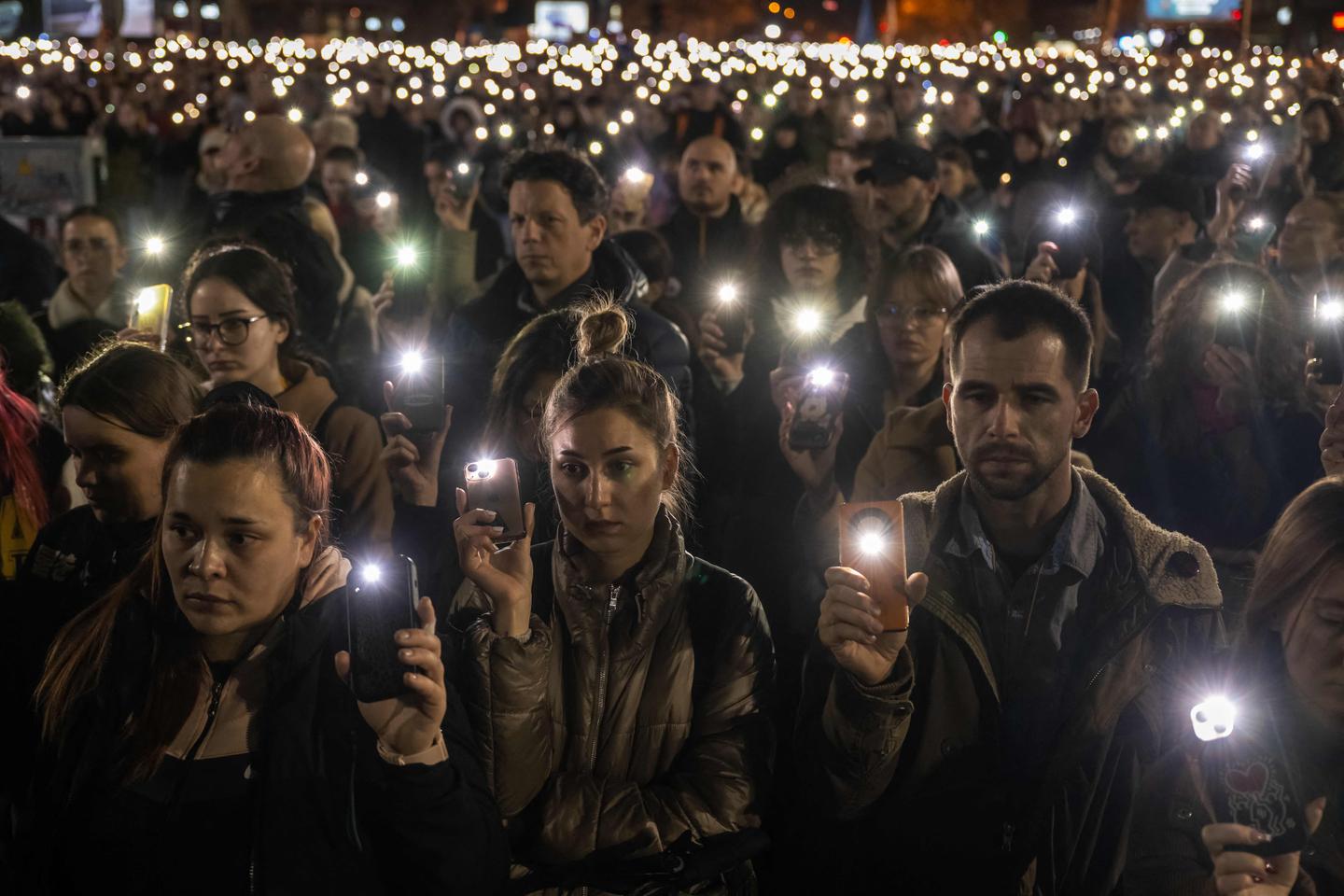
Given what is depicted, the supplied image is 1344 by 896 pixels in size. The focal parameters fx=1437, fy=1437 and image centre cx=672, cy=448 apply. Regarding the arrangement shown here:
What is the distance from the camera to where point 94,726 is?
2848mm

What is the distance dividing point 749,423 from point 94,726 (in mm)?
2997

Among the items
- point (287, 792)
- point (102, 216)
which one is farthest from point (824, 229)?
point (287, 792)

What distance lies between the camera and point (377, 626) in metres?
2.53

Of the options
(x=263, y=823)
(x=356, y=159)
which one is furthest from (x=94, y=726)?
(x=356, y=159)

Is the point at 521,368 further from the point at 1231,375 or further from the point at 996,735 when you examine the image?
the point at 1231,375

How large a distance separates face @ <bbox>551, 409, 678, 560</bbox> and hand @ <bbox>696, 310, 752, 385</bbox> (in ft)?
8.40

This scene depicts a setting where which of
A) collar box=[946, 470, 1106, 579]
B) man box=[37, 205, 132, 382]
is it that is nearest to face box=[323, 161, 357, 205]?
man box=[37, 205, 132, 382]

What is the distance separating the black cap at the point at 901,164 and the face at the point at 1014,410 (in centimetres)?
438

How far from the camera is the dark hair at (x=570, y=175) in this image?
5469mm

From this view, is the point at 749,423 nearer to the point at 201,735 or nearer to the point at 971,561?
the point at 971,561

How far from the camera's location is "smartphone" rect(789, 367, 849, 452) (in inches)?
169

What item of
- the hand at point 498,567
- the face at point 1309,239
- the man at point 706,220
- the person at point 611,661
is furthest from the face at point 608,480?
the man at point 706,220

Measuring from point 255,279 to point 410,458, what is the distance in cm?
90

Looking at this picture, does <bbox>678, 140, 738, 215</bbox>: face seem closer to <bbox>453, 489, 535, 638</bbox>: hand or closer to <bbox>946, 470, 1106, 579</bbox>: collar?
<bbox>946, 470, 1106, 579</bbox>: collar
